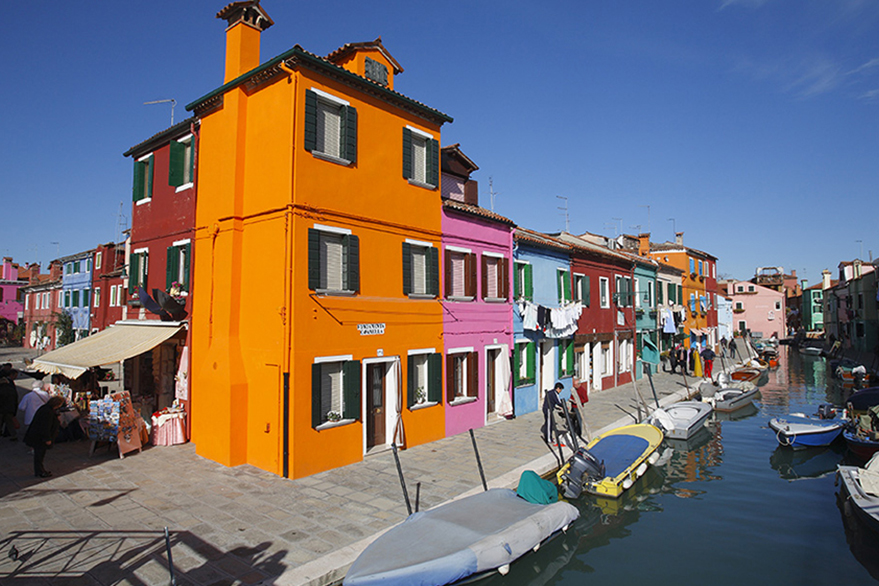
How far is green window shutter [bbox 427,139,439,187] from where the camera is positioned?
14.9 m

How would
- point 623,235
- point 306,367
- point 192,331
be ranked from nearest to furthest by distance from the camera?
point 306,367, point 192,331, point 623,235

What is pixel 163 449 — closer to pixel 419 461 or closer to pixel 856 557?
pixel 419 461

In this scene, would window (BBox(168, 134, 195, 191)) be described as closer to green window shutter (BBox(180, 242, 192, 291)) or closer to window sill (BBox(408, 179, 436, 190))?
green window shutter (BBox(180, 242, 192, 291))

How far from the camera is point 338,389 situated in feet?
39.2

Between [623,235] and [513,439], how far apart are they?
28.5m

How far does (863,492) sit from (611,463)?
5.06 m

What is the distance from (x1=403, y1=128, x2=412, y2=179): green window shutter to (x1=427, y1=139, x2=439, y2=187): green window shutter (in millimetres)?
837

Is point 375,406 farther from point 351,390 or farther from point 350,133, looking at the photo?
point 350,133

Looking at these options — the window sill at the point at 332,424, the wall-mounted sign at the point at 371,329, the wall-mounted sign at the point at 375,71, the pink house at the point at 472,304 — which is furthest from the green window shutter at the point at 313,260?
the wall-mounted sign at the point at 375,71

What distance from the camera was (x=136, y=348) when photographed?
1309 cm

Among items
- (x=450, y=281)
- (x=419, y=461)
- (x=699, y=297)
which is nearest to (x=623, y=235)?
(x=699, y=297)

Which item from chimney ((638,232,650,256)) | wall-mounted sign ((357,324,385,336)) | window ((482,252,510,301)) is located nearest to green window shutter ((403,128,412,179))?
wall-mounted sign ((357,324,385,336))

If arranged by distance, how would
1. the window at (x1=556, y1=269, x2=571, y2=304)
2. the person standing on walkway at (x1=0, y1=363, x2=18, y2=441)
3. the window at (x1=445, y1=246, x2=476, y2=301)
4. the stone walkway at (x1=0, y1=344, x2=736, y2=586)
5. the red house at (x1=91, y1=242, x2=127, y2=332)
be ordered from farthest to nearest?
1. the red house at (x1=91, y1=242, x2=127, y2=332)
2. the window at (x1=556, y1=269, x2=571, y2=304)
3. the window at (x1=445, y1=246, x2=476, y2=301)
4. the person standing on walkway at (x1=0, y1=363, x2=18, y2=441)
5. the stone walkway at (x1=0, y1=344, x2=736, y2=586)

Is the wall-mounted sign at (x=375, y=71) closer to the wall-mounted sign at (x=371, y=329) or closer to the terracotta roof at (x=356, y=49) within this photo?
the terracotta roof at (x=356, y=49)
